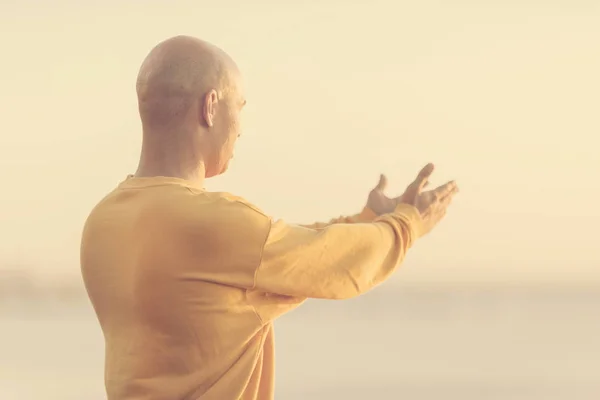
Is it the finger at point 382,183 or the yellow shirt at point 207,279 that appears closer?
the yellow shirt at point 207,279

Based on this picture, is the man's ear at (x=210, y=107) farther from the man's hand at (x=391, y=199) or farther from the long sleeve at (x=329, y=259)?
the man's hand at (x=391, y=199)

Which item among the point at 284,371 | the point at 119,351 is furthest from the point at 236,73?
the point at 284,371

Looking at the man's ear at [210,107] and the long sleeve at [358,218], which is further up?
the man's ear at [210,107]

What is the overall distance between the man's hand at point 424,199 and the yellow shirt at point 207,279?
10 centimetres

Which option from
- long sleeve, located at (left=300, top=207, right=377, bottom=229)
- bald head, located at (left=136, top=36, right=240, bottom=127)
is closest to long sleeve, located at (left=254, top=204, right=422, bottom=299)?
long sleeve, located at (left=300, top=207, right=377, bottom=229)

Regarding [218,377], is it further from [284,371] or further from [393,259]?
[284,371]

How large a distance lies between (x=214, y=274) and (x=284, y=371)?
4.50 m

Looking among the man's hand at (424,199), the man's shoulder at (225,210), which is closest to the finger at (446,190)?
the man's hand at (424,199)

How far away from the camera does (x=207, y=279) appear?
1455mm

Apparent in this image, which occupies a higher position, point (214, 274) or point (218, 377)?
point (214, 274)

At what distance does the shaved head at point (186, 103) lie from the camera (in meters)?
1.52

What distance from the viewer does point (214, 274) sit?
145 cm

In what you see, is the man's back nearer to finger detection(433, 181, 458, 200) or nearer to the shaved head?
the shaved head

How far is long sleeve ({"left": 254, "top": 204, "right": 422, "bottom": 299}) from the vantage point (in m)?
1.44
